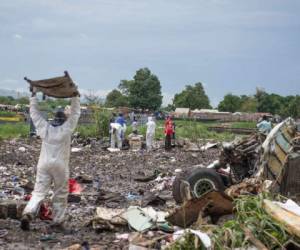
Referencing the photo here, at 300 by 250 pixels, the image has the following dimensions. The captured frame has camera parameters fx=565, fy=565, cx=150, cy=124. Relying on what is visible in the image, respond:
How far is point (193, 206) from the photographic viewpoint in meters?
7.98

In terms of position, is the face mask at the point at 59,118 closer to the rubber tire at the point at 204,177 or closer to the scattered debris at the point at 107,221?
the scattered debris at the point at 107,221

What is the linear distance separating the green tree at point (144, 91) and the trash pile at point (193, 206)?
7092cm

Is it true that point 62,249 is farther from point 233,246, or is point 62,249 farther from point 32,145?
point 32,145

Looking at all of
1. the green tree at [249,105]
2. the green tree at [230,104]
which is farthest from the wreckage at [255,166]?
the green tree at [230,104]

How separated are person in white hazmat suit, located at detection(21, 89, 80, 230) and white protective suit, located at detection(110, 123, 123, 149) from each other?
1618cm

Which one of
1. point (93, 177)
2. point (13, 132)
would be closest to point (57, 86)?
point (93, 177)

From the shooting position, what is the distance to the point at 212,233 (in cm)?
610

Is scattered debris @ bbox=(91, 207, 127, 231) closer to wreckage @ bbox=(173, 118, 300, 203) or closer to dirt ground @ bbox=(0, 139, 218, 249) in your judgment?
Answer: dirt ground @ bbox=(0, 139, 218, 249)

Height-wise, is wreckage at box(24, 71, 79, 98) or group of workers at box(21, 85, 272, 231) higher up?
wreckage at box(24, 71, 79, 98)

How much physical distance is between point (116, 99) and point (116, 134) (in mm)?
67524

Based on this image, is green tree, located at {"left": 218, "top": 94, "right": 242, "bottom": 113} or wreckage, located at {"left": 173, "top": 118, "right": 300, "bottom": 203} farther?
green tree, located at {"left": 218, "top": 94, "right": 242, "bottom": 113}

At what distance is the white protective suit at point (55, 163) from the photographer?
8.24 meters

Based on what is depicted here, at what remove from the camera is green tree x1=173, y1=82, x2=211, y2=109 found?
95.9 meters

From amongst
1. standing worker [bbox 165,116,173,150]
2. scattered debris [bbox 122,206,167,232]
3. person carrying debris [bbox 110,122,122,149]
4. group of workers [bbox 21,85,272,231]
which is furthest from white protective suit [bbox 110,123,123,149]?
group of workers [bbox 21,85,272,231]
